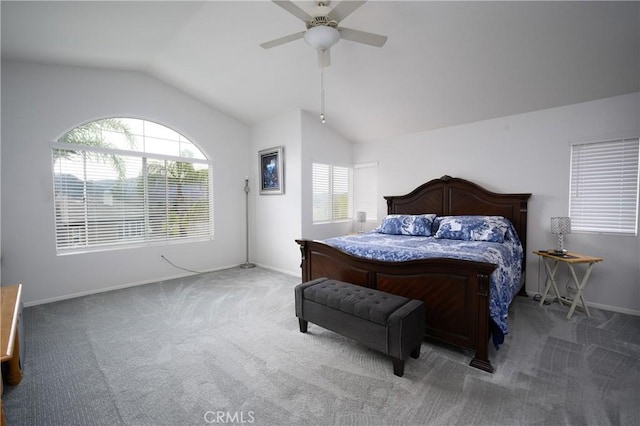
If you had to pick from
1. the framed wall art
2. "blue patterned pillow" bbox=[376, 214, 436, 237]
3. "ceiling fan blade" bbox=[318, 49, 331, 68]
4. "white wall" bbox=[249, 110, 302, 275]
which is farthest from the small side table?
the framed wall art

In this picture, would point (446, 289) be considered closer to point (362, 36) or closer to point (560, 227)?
point (560, 227)

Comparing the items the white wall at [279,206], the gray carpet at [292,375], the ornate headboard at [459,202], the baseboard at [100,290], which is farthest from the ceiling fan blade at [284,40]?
the baseboard at [100,290]

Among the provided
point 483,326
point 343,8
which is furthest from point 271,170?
point 483,326

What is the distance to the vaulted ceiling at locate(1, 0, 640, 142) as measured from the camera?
8.44 ft

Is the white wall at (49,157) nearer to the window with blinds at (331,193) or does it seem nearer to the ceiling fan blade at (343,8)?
the window with blinds at (331,193)

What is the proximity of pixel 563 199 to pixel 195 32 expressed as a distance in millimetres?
4807

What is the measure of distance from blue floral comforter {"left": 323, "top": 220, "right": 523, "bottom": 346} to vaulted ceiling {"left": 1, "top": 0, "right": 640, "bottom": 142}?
180cm

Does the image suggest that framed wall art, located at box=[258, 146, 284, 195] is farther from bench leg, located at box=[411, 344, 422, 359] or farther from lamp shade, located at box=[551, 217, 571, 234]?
lamp shade, located at box=[551, 217, 571, 234]

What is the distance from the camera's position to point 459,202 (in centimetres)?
424

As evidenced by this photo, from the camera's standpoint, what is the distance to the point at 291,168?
4.79m

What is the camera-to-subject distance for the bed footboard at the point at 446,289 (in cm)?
217

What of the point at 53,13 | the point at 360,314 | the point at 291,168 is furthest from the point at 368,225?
the point at 53,13

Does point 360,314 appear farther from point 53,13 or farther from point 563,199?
point 53,13

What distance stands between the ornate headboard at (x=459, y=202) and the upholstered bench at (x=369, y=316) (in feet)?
7.97
